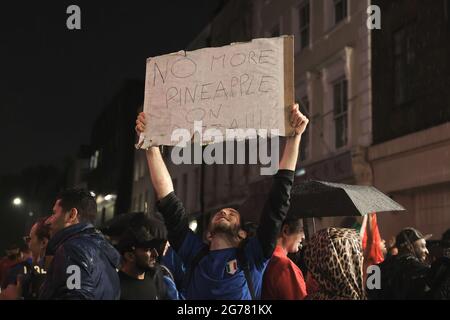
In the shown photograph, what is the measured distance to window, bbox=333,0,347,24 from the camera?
619 inches

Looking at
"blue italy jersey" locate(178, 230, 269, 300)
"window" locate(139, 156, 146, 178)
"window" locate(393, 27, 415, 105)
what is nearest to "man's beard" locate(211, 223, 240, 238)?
"blue italy jersey" locate(178, 230, 269, 300)

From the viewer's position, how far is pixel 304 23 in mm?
18281

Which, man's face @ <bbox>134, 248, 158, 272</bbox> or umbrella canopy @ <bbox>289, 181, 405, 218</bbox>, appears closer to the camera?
man's face @ <bbox>134, 248, 158, 272</bbox>

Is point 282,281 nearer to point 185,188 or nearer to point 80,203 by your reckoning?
point 80,203

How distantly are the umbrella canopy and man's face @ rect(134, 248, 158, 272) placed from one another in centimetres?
250

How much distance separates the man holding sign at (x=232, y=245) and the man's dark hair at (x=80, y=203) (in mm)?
421

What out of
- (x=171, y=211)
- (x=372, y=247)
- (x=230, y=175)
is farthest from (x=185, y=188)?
(x=171, y=211)

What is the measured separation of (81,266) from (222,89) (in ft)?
4.86

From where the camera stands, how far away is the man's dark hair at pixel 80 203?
3461 millimetres

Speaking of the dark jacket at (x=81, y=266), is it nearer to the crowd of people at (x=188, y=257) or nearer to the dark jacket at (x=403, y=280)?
the crowd of people at (x=188, y=257)

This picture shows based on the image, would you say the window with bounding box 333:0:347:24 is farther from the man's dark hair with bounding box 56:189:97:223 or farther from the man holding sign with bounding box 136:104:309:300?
the man's dark hair with bounding box 56:189:97:223

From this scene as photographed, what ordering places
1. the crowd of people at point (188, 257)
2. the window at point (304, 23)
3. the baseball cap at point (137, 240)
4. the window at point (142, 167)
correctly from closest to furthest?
1. the crowd of people at point (188, 257)
2. the baseball cap at point (137, 240)
3. the window at point (304, 23)
4. the window at point (142, 167)

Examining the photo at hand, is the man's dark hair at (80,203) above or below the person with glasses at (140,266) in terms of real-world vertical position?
above

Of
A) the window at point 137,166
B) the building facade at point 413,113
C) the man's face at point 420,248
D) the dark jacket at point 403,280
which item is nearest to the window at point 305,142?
the building facade at point 413,113
